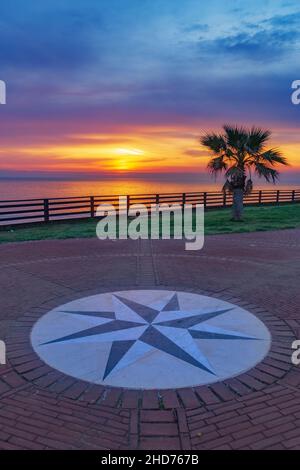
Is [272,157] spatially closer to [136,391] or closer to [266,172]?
[266,172]

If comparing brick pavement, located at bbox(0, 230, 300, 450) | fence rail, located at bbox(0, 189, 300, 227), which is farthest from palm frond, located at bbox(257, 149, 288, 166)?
brick pavement, located at bbox(0, 230, 300, 450)

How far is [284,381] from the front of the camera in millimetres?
4008

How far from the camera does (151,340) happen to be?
193 inches

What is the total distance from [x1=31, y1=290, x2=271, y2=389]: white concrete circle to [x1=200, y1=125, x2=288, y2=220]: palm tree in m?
12.6

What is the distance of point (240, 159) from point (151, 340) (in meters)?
14.9

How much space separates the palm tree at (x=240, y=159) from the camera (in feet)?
58.7

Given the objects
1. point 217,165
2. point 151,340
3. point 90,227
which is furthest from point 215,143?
point 151,340

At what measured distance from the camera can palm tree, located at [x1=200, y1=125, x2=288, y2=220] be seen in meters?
17.9

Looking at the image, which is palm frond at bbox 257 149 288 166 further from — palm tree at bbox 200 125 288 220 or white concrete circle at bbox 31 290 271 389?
white concrete circle at bbox 31 290 271 389

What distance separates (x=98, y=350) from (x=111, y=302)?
72.7 inches

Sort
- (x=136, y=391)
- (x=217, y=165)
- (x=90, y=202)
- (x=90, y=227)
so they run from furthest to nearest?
(x=90, y=202) → (x=217, y=165) → (x=90, y=227) → (x=136, y=391)

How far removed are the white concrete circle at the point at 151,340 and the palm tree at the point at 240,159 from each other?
1259cm

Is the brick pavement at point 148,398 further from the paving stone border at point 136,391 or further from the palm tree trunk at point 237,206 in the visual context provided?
the palm tree trunk at point 237,206
